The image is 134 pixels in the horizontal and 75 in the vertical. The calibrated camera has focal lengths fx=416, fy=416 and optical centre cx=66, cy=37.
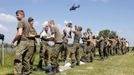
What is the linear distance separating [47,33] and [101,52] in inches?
460

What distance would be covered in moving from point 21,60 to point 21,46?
525 millimetres

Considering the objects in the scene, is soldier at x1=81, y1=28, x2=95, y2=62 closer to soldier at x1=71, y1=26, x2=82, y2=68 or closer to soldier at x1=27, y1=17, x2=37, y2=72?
soldier at x1=71, y1=26, x2=82, y2=68

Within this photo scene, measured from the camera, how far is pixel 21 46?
13297mm

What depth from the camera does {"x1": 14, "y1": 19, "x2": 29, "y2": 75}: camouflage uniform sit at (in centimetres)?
1274

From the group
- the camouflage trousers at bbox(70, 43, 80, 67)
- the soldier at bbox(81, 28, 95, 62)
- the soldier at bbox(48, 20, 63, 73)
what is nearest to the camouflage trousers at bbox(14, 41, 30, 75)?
the soldier at bbox(48, 20, 63, 73)

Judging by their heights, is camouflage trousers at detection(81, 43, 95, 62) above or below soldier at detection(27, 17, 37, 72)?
below

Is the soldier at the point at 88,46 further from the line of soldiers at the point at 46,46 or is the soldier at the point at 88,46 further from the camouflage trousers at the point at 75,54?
the camouflage trousers at the point at 75,54

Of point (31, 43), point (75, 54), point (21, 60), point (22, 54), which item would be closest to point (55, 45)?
point (31, 43)

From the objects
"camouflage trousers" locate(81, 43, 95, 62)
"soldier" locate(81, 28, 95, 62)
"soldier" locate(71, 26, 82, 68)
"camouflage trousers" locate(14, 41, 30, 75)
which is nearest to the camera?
"camouflage trousers" locate(14, 41, 30, 75)

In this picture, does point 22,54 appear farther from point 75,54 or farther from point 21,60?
point 75,54

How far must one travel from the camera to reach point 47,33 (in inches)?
698

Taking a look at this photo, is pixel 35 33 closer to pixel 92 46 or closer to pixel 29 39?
pixel 29 39

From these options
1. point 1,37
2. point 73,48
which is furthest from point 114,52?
point 1,37

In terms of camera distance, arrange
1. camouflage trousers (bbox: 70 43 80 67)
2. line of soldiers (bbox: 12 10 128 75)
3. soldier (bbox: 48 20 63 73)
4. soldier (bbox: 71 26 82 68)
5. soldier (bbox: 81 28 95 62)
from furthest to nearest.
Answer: soldier (bbox: 81 28 95 62) < soldier (bbox: 71 26 82 68) < camouflage trousers (bbox: 70 43 80 67) < soldier (bbox: 48 20 63 73) < line of soldiers (bbox: 12 10 128 75)
